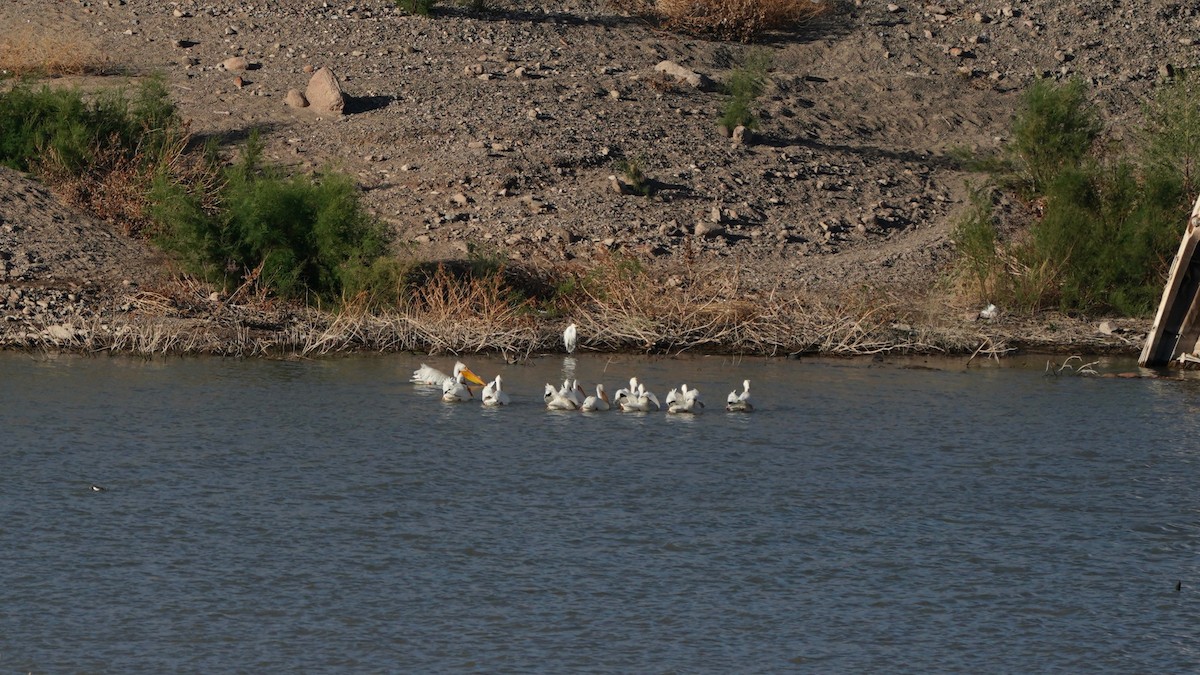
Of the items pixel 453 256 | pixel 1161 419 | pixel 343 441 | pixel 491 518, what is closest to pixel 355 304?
pixel 453 256

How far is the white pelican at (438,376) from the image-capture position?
14016mm

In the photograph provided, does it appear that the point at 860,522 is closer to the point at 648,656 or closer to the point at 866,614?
the point at 866,614

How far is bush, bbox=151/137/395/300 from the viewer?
16.7 metres

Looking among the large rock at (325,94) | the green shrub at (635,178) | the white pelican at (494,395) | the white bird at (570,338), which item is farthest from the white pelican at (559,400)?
the large rock at (325,94)

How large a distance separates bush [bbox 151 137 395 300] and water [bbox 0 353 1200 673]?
206 cm

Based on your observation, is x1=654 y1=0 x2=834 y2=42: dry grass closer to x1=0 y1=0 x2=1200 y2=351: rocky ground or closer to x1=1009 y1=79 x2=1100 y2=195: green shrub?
x1=0 y1=0 x2=1200 y2=351: rocky ground

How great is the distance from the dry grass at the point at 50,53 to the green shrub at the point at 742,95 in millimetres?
8483

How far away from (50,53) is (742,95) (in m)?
9.39

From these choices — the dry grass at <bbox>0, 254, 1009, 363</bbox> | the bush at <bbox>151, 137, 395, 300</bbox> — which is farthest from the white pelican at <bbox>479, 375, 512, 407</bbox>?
the bush at <bbox>151, 137, 395, 300</bbox>

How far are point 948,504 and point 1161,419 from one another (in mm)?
3575

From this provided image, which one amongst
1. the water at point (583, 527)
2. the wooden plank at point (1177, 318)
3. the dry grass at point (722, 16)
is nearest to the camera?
the water at point (583, 527)

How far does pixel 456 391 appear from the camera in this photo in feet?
44.7

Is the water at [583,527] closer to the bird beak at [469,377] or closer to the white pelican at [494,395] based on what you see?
the white pelican at [494,395]

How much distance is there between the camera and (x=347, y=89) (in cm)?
2231
